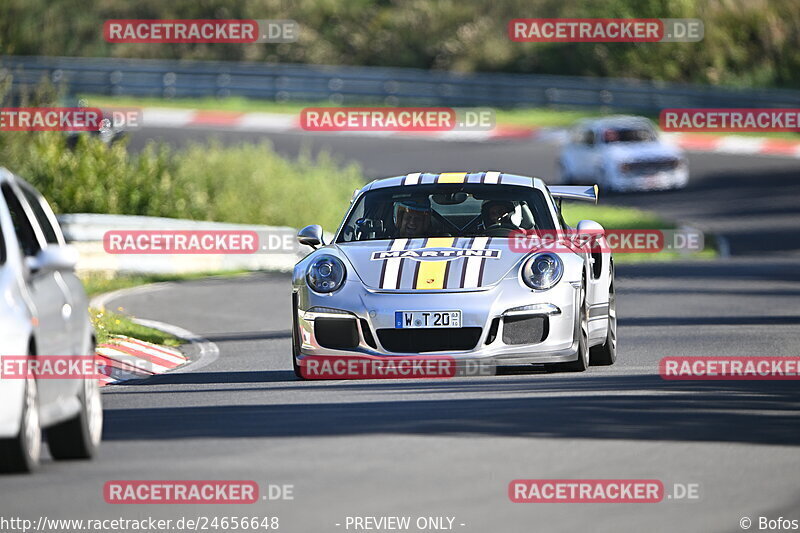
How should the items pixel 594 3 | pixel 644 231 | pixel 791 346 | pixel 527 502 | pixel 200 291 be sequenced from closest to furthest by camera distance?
pixel 527 502 → pixel 791 346 → pixel 200 291 → pixel 644 231 → pixel 594 3

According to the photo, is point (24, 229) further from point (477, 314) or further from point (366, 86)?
point (366, 86)

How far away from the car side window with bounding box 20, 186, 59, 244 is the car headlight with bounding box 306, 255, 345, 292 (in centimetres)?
241

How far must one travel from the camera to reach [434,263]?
37.2ft

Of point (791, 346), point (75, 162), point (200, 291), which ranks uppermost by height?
point (75, 162)

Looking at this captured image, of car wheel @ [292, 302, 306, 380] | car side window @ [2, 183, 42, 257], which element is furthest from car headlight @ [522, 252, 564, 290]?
car side window @ [2, 183, 42, 257]

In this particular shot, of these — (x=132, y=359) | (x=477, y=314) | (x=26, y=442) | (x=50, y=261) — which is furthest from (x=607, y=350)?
(x=26, y=442)

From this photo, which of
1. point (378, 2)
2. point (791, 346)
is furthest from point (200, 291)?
point (378, 2)

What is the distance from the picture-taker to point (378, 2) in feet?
170

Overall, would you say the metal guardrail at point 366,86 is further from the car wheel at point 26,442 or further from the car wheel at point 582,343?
the car wheel at point 26,442

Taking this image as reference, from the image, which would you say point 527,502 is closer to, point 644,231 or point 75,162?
point 75,162

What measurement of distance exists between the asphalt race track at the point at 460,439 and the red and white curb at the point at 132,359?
395mm

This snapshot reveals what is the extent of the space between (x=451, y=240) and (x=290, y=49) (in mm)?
38710

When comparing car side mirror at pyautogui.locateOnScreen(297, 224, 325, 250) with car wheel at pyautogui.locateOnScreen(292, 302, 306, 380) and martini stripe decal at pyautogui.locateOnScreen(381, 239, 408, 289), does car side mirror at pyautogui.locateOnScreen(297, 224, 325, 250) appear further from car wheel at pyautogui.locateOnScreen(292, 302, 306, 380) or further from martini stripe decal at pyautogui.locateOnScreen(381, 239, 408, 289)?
martini stripe decal at pyautogui.locateOnScreen(381, 239, 408, 289)

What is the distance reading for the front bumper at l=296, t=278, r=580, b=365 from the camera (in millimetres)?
11094
